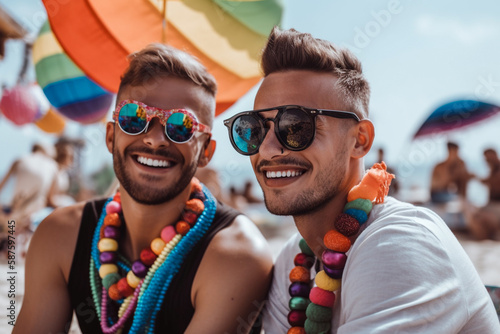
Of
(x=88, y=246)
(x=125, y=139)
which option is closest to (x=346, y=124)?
(x=125, y=139)

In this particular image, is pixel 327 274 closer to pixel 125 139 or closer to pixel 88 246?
pixel 125 139

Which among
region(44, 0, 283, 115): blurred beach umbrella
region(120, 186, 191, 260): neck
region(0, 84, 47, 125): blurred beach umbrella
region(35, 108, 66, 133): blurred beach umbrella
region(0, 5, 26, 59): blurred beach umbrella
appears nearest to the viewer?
region(120, 186, 191, 260): neck

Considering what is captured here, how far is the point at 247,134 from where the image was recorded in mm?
1747

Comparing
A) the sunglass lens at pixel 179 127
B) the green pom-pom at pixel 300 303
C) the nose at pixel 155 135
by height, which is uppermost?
the sunglass lens at pixel 179 127

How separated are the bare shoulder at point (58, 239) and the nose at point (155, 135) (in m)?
0.69

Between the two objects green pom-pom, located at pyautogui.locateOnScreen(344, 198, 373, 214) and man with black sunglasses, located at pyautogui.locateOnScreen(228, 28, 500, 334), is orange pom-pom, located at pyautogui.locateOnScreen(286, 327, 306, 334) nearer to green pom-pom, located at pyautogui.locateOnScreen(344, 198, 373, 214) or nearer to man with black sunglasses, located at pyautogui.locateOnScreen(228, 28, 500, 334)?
man with black sunglasses, located at pyautogui.locateOnScreen(228, 28, 500, 334)

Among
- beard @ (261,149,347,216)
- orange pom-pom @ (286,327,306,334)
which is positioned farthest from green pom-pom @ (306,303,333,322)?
beard @ (261,149,347,216)

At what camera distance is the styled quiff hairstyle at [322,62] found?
5.66ft

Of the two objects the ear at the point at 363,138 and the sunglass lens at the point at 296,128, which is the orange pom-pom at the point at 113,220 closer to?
the sunglass lens at the point at 296,128

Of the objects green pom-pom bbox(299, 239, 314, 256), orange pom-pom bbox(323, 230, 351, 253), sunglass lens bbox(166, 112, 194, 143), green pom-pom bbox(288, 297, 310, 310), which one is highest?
orange pom-pom bbox(323, 230, 351, 253)

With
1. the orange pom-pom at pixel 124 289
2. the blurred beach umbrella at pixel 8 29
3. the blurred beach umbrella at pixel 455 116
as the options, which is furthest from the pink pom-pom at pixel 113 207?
the blurred beach umbrella at pixel 455 116

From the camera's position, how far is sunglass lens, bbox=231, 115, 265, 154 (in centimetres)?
171

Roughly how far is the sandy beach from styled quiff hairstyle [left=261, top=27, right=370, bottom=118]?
6.58 ft

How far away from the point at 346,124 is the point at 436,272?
669 mm
